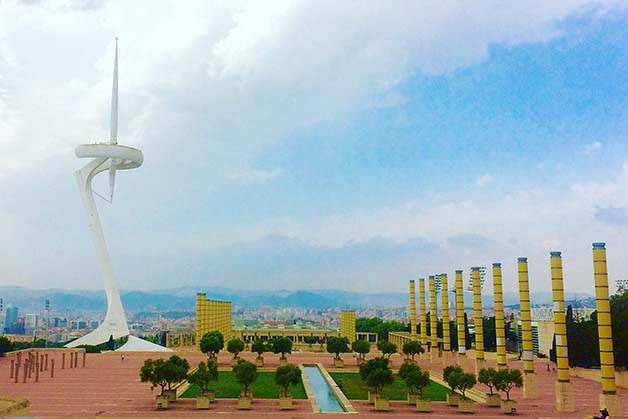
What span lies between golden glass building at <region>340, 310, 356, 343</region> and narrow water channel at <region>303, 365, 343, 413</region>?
23.5 metres

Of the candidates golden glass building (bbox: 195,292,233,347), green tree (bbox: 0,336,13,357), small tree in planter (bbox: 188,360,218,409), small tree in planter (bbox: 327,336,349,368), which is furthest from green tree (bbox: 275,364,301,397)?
green tree (bbox: 0,336,13,357)

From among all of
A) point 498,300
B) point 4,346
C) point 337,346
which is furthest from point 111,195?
point 498,300

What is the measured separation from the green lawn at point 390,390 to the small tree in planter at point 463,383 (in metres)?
2.28

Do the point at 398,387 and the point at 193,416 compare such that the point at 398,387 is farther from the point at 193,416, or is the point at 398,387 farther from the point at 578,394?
the point at 193,416

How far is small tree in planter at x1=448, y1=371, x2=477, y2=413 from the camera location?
21.0 metres

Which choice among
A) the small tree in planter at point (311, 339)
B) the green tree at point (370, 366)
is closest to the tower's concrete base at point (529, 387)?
the green tree at point (370, 366)

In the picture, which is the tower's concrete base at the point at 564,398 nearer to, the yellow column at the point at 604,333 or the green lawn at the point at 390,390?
the yellow column at the point at 604,333

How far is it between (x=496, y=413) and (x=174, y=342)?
4082 cm

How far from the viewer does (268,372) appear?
32562 millimetres

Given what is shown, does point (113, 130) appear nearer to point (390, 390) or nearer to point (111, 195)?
point (111, 195)

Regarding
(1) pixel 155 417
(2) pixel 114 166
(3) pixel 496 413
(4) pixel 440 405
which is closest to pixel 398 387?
(4) pixel 440 405

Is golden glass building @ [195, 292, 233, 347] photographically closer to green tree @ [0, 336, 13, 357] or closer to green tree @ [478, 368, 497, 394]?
green tree @ [0, 336, 13, 357]

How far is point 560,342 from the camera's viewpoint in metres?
21.5

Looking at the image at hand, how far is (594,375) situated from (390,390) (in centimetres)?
1130
